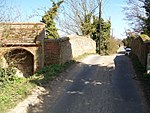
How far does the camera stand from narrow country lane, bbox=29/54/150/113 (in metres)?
9.66

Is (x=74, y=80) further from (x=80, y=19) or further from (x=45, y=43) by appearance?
(x=80, y=19)

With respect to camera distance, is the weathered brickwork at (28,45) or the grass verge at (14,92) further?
the weathered brickwork at (28,45)

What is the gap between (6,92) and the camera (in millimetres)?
10188

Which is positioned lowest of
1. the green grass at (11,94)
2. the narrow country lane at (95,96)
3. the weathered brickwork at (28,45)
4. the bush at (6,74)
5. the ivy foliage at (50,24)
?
the narrow country lane at (95,96)

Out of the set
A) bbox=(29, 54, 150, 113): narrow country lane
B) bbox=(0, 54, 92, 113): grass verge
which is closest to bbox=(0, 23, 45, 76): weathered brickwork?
bbox=(29, 54, 150, 113): narrow country lane

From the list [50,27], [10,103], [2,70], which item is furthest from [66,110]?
[50,27]

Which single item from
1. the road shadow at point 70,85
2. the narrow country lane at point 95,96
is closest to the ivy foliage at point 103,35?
the road shadow at point 70,85

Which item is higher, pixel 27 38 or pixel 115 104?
pixel 27 38

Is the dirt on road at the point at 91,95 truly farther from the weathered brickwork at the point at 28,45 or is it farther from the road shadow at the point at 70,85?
the weathered brickwork at the point at 28,45

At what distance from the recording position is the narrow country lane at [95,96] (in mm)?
9656

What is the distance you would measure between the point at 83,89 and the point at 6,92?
11.8 feet

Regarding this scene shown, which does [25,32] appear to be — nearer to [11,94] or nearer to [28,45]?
[28,45]

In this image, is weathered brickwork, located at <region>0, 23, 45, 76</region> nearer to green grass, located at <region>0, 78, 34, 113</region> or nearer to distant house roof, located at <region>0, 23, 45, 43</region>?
distant house roof, located at <region>0, 23, 45, 43</region>

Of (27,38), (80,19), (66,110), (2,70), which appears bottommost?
(66,110)
